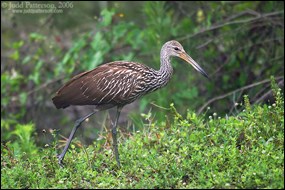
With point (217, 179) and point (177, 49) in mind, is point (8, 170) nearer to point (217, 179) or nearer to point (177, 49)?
point (217, 179)

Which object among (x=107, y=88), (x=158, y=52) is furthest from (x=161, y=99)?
(x=107, y=88)

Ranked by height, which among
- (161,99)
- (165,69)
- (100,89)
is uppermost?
(165,69)

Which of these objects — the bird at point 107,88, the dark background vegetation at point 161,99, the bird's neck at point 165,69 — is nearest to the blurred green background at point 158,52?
the dark background vegetation at point 161,99

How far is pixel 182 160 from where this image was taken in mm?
6605

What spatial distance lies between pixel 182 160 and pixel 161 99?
380cm

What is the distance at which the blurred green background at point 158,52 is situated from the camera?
33.3 ft

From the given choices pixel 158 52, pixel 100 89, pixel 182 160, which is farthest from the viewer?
pixel 158 52

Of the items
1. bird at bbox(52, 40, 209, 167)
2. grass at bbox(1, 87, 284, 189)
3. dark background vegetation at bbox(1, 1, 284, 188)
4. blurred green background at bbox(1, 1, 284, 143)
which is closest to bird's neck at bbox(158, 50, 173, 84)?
bird at bbox(52, 40, 209, 167)

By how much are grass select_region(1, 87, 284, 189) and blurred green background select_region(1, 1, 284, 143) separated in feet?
5.10

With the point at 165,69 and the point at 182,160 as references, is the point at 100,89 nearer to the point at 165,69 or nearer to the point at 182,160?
the point at 165,69

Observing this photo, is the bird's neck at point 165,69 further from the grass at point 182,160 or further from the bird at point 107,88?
the grass at point 182,160

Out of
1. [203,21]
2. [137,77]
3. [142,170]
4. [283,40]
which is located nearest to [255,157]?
[142,170]

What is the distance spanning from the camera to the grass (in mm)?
6180

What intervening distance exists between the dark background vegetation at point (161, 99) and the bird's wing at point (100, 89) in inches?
13.3
